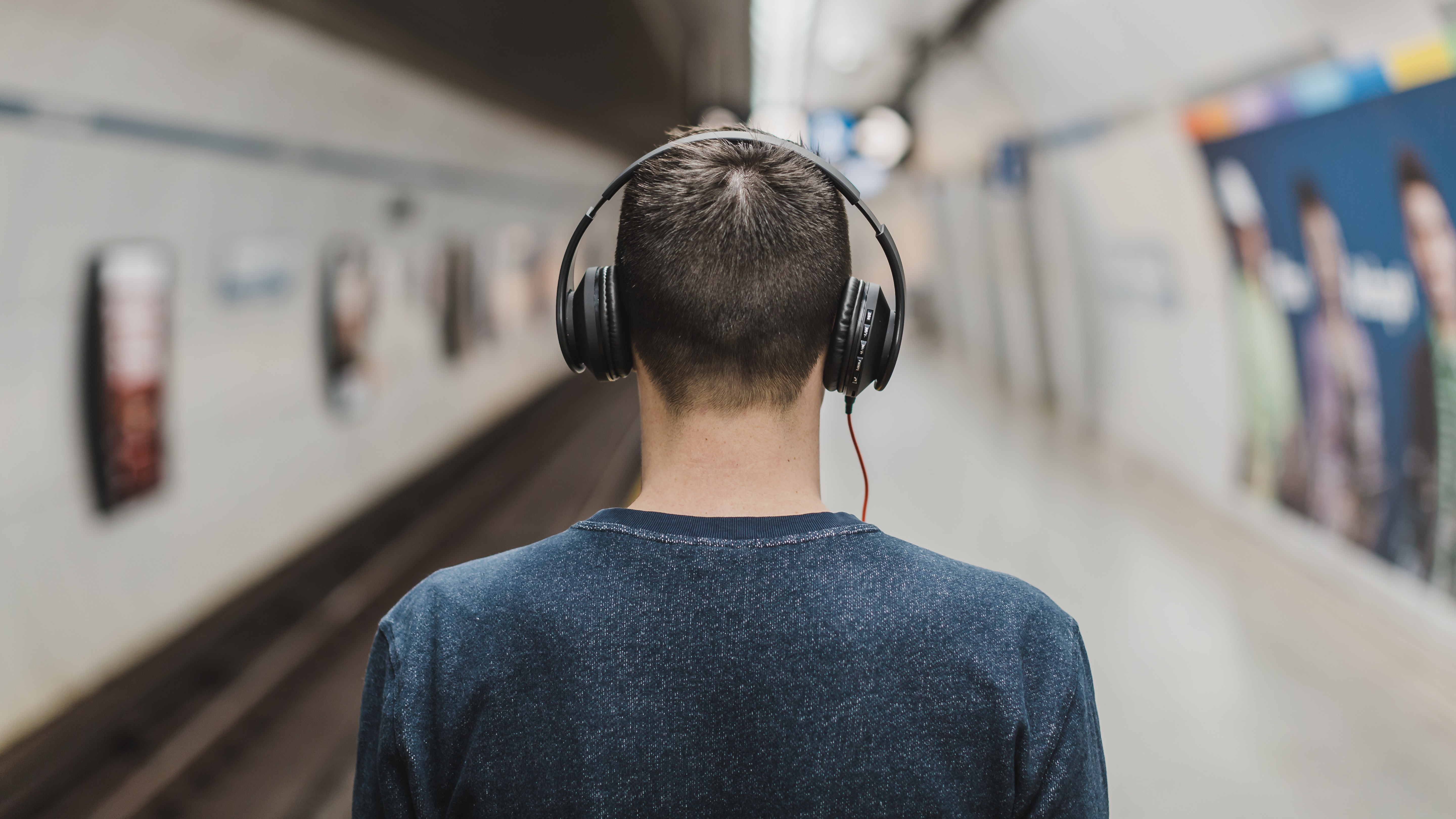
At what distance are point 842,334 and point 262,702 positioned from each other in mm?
4724

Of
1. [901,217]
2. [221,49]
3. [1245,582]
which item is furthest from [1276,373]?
[901,217]

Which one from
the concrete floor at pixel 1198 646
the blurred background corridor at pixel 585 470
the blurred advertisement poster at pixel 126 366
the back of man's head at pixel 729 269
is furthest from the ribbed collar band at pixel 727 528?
the blurred advertisement poster at pixel 126 366

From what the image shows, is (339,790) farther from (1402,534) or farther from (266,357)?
(1402,534)

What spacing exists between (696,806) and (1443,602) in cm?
464

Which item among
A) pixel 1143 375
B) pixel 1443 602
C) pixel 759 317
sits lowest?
pixel 1443 602

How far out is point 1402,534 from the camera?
4621mm

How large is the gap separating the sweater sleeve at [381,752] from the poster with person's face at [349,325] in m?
6.79

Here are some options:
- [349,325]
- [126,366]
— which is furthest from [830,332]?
[349,325]

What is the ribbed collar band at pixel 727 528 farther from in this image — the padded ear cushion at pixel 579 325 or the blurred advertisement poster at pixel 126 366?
the blurred advertisement poster at pixel 126 366

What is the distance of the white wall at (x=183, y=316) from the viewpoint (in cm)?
399

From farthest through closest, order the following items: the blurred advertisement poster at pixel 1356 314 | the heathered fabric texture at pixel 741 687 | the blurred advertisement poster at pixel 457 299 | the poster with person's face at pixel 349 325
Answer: the blurred advertisement poster at pixel 457 299 → the poster with person's face at pixel 349 325 → the blurred advertisement poster at pixel 1356 314 → the heathered fabric texture at pixel 741 687

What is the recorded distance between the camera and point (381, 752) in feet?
3.18

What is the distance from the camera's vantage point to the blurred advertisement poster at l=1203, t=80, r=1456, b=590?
13.7 ft

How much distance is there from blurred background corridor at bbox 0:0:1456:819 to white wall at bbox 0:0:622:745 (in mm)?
28
